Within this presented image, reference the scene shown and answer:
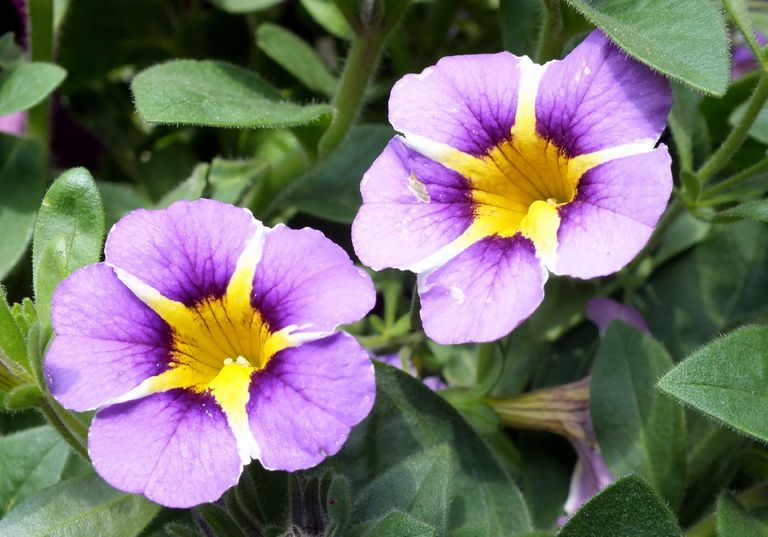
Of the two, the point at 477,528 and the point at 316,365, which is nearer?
the point at 316,365

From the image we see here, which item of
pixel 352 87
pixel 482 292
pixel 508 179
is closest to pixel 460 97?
pixel 508 179

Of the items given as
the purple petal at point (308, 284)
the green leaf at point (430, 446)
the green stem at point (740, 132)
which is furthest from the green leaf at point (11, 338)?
the green stem at point (740, 132)

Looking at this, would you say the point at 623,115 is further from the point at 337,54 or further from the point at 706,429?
the point at 337,54

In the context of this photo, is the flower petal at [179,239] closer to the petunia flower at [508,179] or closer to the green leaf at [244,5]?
the petunia flower at [508,179]

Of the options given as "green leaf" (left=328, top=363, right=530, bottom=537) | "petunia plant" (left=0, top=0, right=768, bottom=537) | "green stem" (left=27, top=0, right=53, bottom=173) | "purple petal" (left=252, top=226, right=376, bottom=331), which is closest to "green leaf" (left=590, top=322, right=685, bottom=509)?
"petunia plant" (left=0, top=0, right=768, bottom=537)

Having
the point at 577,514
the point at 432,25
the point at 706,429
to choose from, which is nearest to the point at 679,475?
the point at 706,429

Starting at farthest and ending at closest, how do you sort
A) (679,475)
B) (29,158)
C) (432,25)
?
(432,25)
(29,158)
(679,475)
